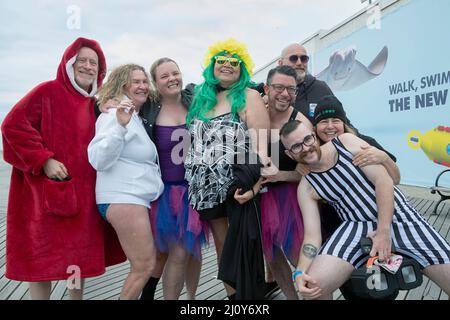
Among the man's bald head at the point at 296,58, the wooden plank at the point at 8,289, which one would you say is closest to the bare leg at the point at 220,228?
the man's bald head at the point at 296,58

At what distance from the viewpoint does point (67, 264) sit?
93.0 inches

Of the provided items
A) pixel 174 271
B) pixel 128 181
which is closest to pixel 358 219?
pixel 174 271

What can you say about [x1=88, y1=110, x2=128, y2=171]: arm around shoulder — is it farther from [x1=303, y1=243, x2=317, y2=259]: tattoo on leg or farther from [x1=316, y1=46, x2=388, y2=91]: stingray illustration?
[x1=316, y1=46, x2=388, y2=91]: stingray illustration

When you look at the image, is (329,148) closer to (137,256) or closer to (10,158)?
(137,256)

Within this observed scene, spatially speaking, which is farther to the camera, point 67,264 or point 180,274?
point 180,274

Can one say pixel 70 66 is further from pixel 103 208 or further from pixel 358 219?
pixel 358 219

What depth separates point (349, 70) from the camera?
418 inches

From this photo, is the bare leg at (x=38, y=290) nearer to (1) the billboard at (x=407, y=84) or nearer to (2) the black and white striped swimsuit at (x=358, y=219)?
(2) the black and white striped swimsuit at (x=358, y=219)

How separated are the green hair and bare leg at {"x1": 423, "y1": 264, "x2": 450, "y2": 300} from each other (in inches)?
56.9

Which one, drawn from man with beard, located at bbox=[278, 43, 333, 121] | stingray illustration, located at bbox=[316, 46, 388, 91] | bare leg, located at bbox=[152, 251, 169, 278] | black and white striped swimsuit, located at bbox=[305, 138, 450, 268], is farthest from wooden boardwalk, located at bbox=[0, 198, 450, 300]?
stingray illustration, located at bbox=[316, 46, 388, 91]

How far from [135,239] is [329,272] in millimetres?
1148

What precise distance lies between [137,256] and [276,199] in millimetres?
963

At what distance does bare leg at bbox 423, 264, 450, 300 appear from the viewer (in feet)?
7.20
